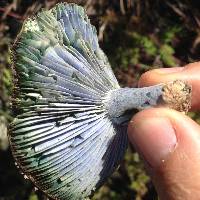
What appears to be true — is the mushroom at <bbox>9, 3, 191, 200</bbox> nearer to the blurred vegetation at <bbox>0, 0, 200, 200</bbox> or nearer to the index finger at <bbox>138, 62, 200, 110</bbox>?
the index finger at <bbox>138, 62, 200, 110</bbox>

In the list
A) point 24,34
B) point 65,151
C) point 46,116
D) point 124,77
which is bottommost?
point 124,77

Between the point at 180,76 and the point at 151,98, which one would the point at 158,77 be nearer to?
the point at 180,76

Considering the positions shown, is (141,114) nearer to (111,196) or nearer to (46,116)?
(46,116)

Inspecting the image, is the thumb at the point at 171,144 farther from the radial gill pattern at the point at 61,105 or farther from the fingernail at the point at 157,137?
the radial gill pattern at the point at 61,105

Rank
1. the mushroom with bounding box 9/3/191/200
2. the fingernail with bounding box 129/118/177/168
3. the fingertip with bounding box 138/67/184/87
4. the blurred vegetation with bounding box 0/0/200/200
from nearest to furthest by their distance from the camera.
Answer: the fingernail with bounding box 129/118/177/168, the mushroom with bounding box 9/3/191/200, the fingertip with bounding box 138/67/184/87, the blurred vegetation with bounding box 0/0/200/200

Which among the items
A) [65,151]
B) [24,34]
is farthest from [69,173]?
[24,34]

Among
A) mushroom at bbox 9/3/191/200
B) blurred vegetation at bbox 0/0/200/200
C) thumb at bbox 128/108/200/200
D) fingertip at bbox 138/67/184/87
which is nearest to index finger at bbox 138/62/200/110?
fingertip at bbox 138/67/184/87
